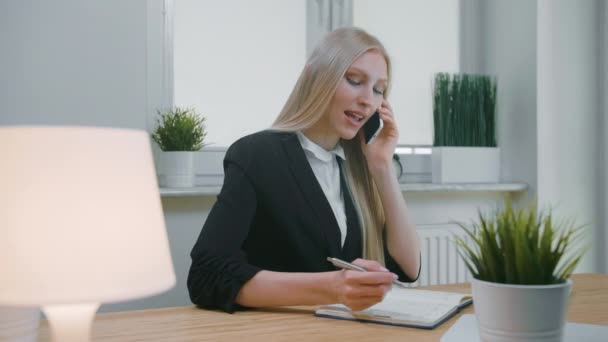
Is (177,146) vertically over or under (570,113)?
under

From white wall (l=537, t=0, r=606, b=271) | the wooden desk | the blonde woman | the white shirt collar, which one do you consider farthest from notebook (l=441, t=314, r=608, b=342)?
white wall (l=537, t=0, r=606, b=271)

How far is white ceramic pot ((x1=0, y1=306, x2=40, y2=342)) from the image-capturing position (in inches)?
27.7

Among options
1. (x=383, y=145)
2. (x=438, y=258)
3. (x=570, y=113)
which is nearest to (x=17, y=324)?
(x=383, y=145)

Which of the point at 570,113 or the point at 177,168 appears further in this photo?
the point at 570,113

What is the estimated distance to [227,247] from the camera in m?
1.29

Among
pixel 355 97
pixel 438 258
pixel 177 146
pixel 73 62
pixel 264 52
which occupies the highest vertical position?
pixel 264 52

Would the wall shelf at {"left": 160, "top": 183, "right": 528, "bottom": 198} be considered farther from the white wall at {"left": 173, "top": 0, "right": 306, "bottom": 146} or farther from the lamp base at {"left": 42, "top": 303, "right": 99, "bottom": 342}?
the lamp base at {"left": 42, "top": 303, "right": 99, "bottom": 342}

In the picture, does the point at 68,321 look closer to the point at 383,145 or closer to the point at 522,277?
the point at 522,277

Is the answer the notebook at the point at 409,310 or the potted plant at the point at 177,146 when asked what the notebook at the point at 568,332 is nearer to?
A: the notebook at the point at 409,310

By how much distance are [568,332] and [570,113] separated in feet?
6.57

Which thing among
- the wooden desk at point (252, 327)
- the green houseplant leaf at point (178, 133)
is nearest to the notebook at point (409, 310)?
the wooden desk at point (252, 327)

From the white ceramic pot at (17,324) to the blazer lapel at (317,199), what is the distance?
32.5 inches

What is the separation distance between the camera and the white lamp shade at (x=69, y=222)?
483 mm

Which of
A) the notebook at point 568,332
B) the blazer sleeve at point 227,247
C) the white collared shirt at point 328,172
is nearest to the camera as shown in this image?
the notebook at point 568,332
